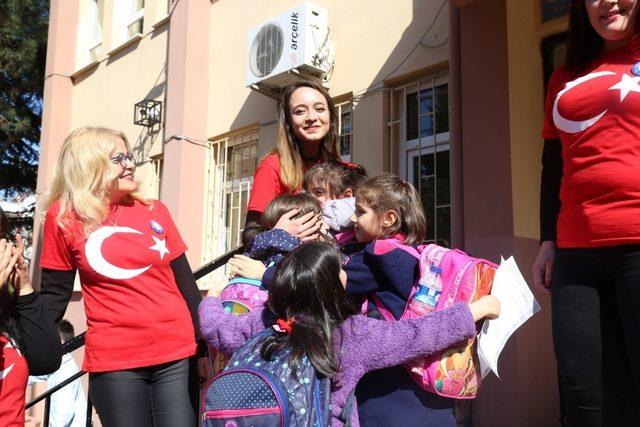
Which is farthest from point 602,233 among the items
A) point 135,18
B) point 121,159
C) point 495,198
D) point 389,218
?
point 135,18

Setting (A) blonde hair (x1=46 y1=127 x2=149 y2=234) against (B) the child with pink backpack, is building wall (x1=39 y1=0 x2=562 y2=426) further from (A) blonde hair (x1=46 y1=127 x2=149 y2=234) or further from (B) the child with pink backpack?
(A) blonde hair (x1=46 y1=127 x2=149 y2=234)

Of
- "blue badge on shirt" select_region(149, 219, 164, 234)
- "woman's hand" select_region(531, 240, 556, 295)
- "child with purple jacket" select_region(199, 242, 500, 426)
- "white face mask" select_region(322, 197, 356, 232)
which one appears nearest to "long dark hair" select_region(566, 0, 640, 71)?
"woman's hand" select_region(531, 240, 556, 295)

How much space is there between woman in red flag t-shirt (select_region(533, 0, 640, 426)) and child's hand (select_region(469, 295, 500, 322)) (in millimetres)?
167

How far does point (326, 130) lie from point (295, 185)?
1.11 feet

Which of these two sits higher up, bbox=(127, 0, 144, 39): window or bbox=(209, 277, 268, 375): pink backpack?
bbox=(127, 0, 144, 39): window

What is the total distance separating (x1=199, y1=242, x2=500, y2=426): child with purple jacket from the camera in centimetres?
175

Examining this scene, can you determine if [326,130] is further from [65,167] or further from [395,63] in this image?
[395,63]

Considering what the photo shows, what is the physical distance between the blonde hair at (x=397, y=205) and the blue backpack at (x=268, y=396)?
0.60 m

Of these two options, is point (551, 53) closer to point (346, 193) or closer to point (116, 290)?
point (346, 193)

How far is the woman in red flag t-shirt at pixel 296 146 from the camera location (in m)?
2.59

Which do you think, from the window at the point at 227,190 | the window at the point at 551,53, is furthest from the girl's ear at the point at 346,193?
the window at the point at 227,190

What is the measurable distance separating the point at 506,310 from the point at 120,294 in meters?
1.42

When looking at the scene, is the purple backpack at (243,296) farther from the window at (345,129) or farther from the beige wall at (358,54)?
the window at (345,129)

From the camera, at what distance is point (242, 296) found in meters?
2.08
